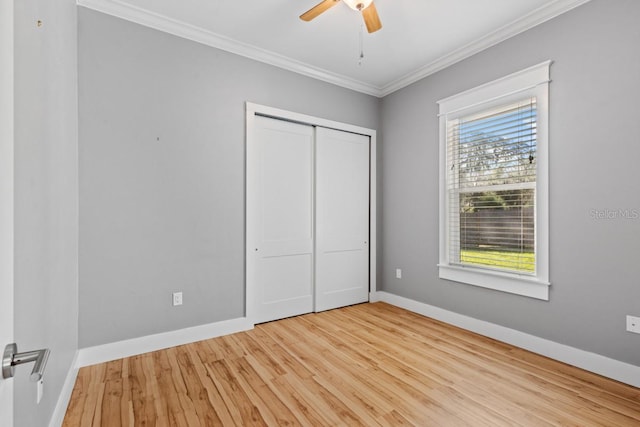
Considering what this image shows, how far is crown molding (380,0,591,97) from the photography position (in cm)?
246

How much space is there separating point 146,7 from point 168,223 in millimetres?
1776

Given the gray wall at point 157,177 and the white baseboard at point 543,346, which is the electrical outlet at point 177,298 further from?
the white baseboard at point 543,346

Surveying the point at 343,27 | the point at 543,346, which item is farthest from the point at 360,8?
the point at 543,346

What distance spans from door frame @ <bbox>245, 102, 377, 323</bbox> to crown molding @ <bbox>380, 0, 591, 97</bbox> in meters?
0.78

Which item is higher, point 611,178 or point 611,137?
point 611,137

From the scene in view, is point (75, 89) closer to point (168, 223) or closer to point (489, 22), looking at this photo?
point (168, 223)

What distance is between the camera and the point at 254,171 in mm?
3180

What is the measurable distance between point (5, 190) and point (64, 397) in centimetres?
182

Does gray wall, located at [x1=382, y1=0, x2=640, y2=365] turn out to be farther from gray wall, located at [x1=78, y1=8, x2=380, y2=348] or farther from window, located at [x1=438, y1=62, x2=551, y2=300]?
gray wall, located at [x1=78, y1=8, x2=380, y2=348]

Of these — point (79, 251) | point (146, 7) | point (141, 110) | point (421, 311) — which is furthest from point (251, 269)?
point (146, 7)

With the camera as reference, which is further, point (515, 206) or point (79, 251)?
point (515, 206)

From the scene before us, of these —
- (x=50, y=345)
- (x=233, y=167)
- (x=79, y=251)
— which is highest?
(x=233, y=167)

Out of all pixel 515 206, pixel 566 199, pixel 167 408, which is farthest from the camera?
pixel 515 206

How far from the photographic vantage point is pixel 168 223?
2.72 meters
